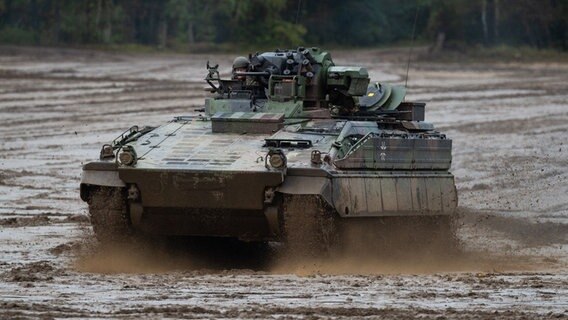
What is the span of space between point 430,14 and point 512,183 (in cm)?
3052

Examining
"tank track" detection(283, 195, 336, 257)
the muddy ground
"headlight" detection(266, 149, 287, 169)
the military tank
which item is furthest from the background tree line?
"headlight" detection(266, 149, 287, 169)

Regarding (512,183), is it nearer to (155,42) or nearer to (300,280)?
(300,280)

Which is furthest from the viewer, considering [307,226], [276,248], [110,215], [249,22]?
[249,22]

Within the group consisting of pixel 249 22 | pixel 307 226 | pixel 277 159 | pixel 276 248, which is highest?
pixel 277 159

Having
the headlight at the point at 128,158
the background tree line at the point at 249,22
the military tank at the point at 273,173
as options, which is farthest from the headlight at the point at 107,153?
the background tree line at the point at 249,22

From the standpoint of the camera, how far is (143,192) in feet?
43.9

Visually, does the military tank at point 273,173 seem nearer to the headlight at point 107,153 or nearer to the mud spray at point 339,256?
the headlight at point 107,153

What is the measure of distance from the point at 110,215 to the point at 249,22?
3817cm

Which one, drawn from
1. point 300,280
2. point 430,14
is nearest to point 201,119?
point 300,280

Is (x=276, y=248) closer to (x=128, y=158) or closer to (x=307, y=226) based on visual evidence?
(x=307, y=226)

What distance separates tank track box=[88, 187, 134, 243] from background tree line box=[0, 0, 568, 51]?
34.3m

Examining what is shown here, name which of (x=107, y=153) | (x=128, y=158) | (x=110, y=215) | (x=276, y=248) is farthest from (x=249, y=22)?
(x=128, y=158)

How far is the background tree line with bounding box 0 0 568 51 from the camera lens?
161 ft

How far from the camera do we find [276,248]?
1453cm
